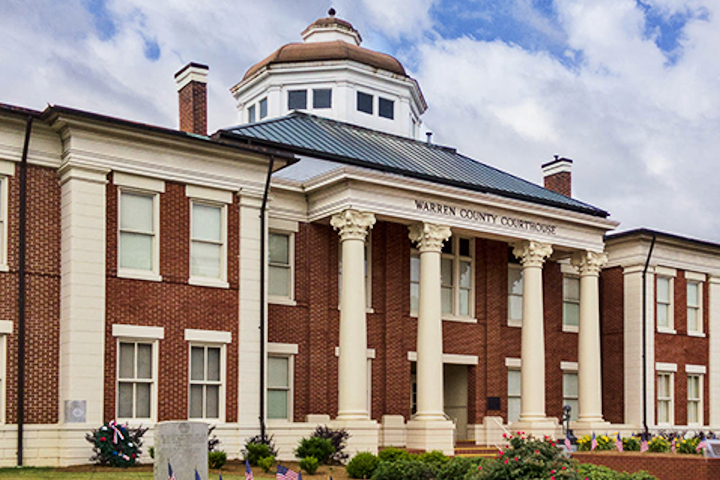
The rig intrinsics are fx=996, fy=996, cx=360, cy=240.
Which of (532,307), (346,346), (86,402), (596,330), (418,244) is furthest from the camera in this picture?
(596,330)

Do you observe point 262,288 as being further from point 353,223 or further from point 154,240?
point 154,240

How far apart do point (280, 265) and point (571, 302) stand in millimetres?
13950

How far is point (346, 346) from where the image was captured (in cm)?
2892

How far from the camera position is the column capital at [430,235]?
99.8ft

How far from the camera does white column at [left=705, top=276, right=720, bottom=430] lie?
1631 inches

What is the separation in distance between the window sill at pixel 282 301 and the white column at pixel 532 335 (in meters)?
8.23

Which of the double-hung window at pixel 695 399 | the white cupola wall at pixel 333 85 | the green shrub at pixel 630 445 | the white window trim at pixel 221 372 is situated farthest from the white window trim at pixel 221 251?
the double-hung window at pixel 695 399

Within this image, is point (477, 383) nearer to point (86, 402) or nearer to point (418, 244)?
point (418, 244)

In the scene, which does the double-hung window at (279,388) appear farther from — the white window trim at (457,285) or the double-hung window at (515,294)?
the double-hung window at (515,294)

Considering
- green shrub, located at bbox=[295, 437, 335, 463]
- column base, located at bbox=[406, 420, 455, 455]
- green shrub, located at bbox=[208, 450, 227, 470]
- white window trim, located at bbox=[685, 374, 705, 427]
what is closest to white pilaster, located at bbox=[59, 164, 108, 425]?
green shrub, located at bbox=[208, 450, 227, 470]

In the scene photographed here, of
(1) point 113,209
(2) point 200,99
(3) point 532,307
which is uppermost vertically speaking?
(2) point 200,99

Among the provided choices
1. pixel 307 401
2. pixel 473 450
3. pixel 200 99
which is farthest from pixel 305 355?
pixel 200 99

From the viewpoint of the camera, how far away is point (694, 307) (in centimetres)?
4128

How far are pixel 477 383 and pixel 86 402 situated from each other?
1515 cm
